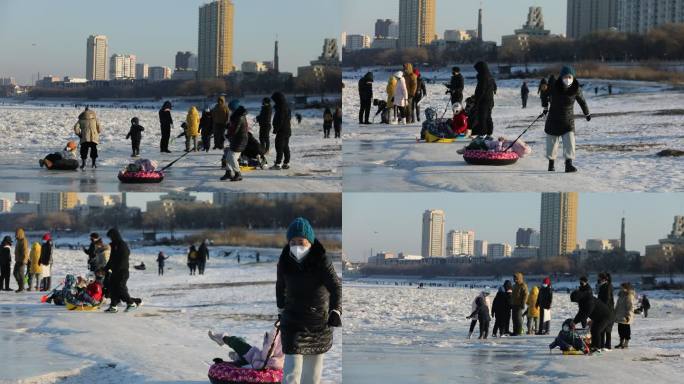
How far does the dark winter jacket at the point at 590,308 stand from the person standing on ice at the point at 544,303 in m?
1.71

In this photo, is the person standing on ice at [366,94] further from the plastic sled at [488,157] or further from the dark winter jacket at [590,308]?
the dark winter jacket at [590,308]

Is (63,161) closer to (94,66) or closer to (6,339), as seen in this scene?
(6,339)

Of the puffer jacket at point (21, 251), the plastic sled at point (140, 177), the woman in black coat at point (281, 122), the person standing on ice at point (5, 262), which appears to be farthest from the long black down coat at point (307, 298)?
the person standing on ice at point (5, 262)

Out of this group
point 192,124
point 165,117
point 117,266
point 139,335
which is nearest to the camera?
point 139,335

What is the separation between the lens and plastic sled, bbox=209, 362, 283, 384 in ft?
22.6

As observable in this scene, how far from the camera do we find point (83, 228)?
35.2 metres

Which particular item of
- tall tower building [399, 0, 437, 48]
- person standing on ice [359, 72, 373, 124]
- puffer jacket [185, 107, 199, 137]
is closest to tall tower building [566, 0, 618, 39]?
tall tower building [399, 0, 437, 48]

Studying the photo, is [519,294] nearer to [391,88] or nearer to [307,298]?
[391,88]

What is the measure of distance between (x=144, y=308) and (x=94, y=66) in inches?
520

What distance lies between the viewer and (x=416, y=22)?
21.5m

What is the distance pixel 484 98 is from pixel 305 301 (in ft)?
23.0

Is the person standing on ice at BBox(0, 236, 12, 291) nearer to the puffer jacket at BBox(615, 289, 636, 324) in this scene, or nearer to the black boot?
the black boot

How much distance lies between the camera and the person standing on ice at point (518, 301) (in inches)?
497

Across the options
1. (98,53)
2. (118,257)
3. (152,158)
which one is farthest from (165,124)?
(98,53)
